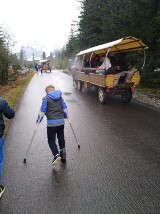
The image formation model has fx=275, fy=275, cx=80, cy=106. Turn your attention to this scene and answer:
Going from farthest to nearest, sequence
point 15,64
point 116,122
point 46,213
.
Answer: point 15,64
point 116,122
point 46,213

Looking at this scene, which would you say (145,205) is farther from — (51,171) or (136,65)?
(136,65)

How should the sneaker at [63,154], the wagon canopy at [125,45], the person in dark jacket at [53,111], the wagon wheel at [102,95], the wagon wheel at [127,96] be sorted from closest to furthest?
the person in dark jacket at [53,111], the sneaker at [63,154], the wagon canopy at [125,45], the wagon wheel at [102,95], the wagon wheel at [127,96]

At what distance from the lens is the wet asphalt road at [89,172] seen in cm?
434

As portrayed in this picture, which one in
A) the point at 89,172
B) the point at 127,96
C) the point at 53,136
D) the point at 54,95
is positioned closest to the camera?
the point at 89,172

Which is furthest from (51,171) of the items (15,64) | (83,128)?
(15,64)

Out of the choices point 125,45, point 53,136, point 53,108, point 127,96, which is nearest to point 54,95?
point 53,108

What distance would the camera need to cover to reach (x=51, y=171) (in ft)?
18.8

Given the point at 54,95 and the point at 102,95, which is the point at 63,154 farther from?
the point at 102,95

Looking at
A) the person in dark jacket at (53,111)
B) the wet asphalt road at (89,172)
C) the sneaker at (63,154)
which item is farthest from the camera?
the sneaker at (63,154)

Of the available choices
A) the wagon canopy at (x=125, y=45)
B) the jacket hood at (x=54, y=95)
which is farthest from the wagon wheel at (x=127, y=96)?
the jacket hood at (x=54, y=95)

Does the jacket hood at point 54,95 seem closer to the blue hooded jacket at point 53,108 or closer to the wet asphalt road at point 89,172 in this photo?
the blue hooded jacket at point 53,108

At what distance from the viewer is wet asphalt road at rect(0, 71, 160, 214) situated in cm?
434

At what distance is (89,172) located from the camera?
5605mm

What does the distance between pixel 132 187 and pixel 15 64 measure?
37329 mm
